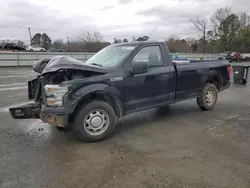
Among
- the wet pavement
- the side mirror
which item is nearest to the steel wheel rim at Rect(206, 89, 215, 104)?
the wet pavement

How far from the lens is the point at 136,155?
3.68 meters

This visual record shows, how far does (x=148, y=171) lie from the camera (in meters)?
3.17

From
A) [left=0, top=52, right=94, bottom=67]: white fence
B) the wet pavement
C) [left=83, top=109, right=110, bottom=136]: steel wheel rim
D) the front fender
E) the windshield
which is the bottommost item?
the wet pavement

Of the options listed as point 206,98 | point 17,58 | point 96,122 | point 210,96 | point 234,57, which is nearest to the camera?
point 96,122

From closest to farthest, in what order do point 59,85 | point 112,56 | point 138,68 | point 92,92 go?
1. point 59,85
2. point 92,92
3. point 138,68
4. point 112,56

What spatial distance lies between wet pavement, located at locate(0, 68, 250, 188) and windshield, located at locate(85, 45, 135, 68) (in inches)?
56.8

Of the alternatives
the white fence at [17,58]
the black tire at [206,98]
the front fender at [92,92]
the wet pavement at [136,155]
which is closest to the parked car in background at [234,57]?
the white fence at [17,58]

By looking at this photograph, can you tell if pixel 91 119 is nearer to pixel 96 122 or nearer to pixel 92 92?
pixel 96 122

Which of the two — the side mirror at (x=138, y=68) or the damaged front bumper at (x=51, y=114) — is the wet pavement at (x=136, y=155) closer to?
the damaged front bumper at (x=51, y=114)

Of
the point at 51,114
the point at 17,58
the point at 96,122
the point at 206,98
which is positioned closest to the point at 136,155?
the point at 96,122

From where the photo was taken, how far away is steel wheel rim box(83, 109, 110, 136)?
4141mm

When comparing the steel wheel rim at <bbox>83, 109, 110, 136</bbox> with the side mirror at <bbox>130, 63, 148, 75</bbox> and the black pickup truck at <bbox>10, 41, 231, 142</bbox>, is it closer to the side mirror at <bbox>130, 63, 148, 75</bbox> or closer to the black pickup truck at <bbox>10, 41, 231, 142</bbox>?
the black pickup truck at <bbox>10, 41, 231, 142</bbox>

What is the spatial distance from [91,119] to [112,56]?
1.63 metres

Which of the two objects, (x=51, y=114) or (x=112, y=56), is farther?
(x=112, y=56)
